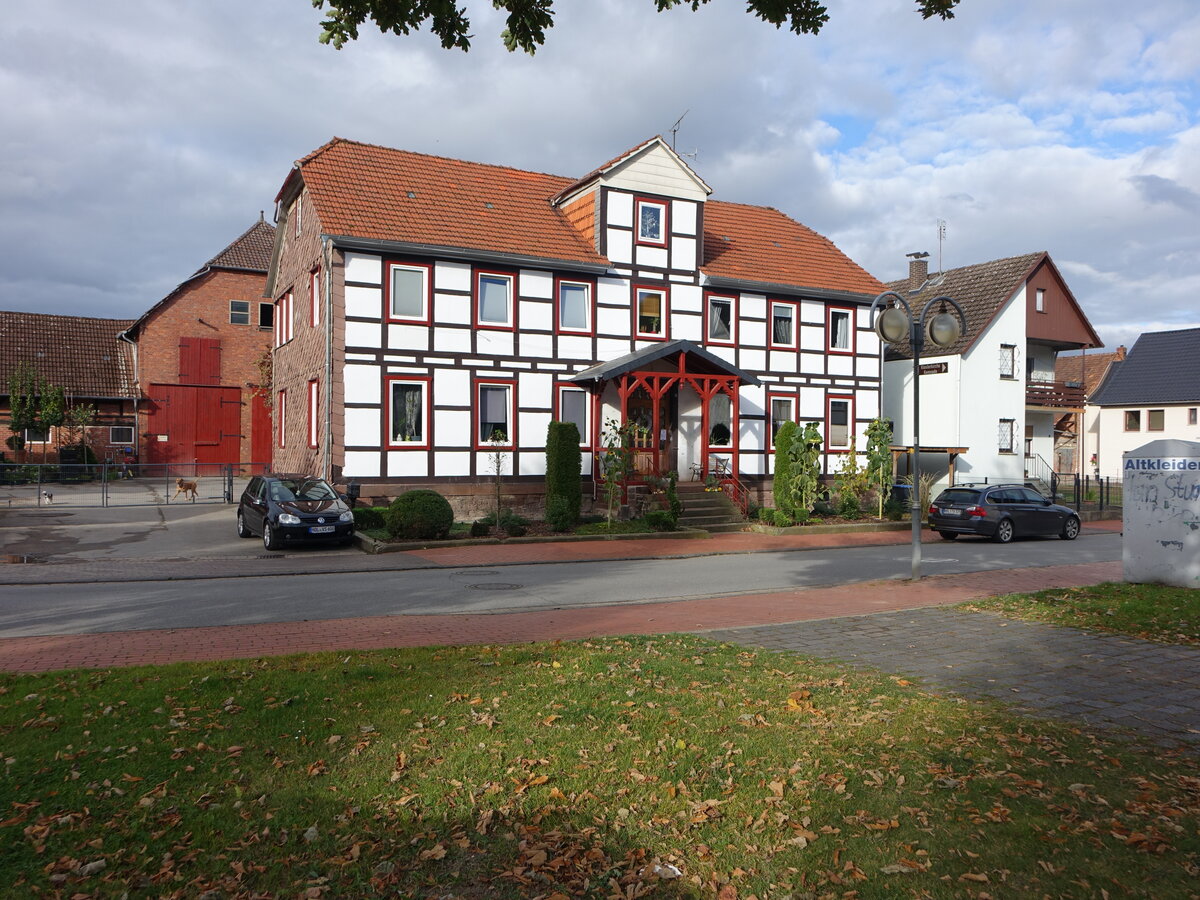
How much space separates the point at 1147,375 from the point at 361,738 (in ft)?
189

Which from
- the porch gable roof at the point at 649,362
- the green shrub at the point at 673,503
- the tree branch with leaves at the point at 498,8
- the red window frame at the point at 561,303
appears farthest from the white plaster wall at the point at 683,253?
the tree branch with leaves at the point at 498,8

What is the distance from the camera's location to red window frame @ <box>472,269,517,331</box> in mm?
24453

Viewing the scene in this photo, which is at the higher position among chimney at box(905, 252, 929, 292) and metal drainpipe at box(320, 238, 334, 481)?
chimney at box(905, 252, 929, 292)

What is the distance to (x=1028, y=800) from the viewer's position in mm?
4648

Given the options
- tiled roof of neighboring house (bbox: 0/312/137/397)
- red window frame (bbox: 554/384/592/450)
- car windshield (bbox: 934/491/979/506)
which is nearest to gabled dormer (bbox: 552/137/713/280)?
red window frame (bbox: 554/384/592/450)

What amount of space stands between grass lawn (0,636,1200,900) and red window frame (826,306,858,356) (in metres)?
24.8

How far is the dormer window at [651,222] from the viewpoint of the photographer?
88.6 ft

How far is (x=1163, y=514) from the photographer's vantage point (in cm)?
1220

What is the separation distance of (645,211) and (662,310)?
2.98 m

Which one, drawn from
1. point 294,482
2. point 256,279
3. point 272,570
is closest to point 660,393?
point 294,482

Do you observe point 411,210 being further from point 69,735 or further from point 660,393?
point 69,735

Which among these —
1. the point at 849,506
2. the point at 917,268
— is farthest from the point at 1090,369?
the point at 849,506

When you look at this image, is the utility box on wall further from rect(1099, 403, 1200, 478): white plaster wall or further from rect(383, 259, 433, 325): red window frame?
rect(1099, 403, 1200, 478): white plaster wall

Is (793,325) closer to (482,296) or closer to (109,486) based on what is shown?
(482,296)
